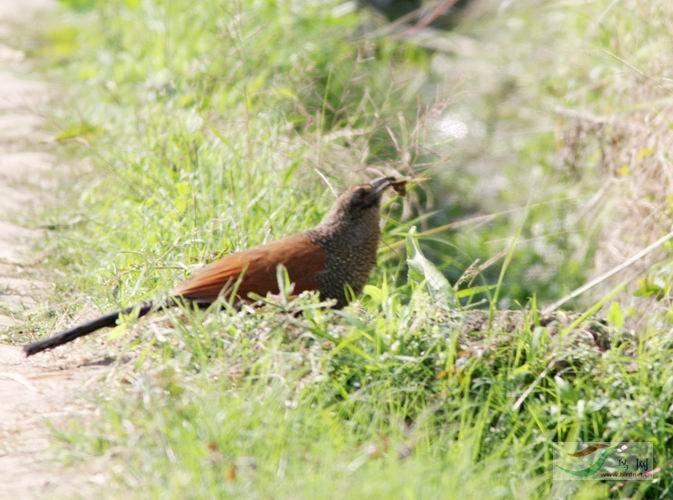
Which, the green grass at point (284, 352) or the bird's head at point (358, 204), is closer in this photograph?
the green grass at point (284, 352)

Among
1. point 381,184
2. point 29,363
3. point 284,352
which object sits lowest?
point 29,363

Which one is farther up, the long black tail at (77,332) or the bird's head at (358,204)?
the bird's head at (358,204)

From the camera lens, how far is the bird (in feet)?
12.6

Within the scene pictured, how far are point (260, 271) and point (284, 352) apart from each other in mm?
542

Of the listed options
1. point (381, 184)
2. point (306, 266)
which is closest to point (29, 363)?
point (306, 266)

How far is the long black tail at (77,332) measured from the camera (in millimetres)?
3803

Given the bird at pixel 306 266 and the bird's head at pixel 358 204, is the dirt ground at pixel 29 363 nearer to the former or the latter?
the bird at pixel 306 266

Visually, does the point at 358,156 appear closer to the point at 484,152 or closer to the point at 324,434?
the point at 324,434

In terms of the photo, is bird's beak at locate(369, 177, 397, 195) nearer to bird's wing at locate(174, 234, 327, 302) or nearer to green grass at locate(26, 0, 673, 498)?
green grass at locate(26, 0, 673, 498)

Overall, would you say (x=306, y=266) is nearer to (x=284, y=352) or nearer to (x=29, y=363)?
(x=284, y=352)

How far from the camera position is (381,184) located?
455cm

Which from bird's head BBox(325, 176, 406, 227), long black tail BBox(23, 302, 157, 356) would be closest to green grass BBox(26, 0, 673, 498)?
long black tail BBox(23, 302, 157, 356)

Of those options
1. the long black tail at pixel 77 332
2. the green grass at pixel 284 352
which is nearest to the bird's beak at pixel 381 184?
the green grass at pixel 284 352

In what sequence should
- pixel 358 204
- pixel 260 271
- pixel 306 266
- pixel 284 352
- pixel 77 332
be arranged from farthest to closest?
pixel 358 204 → pixel 306 266 → pixel 260 271 → pixel 77 332 → pixel 284 352
